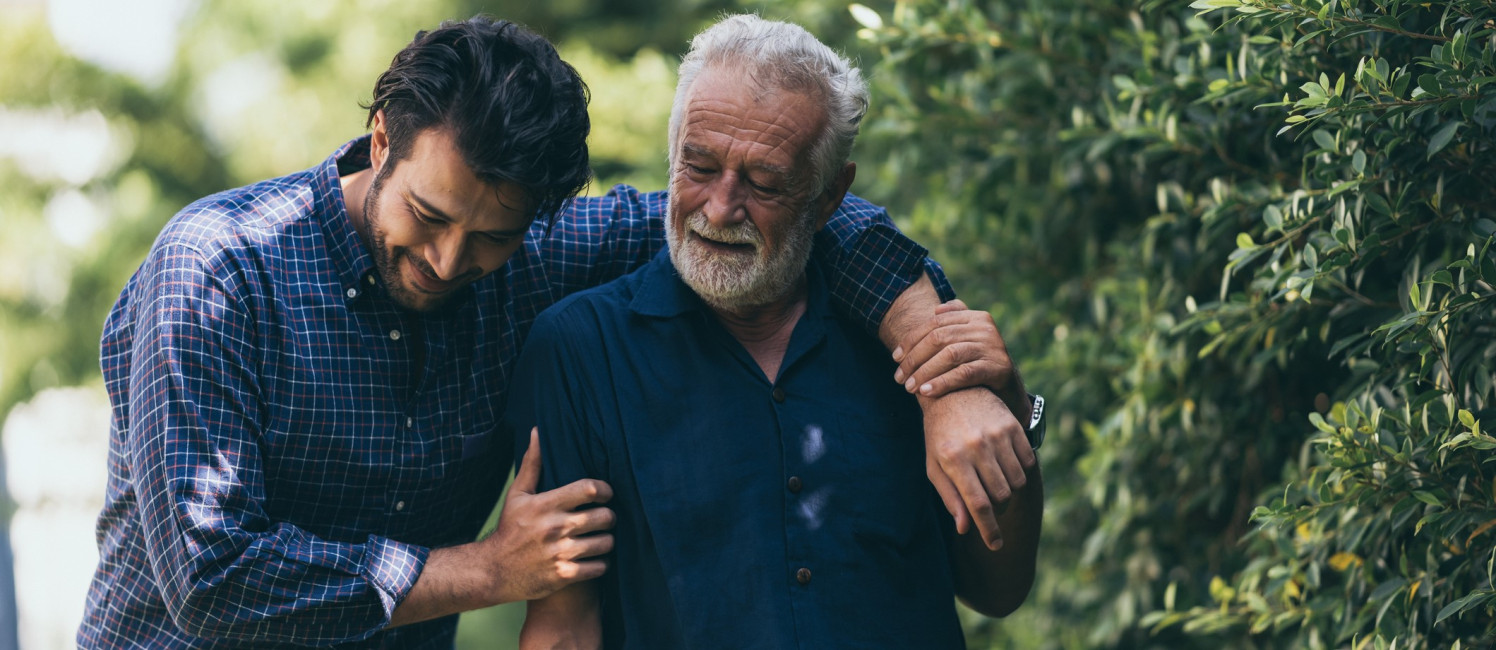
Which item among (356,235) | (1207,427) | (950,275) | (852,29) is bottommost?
(1207,427)

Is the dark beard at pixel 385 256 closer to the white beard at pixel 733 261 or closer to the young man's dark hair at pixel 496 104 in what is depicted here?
the young man's dark hair at pixel 496 104

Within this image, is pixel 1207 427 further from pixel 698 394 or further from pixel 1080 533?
pixel 698 394

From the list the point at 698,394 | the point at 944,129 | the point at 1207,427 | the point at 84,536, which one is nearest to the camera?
the point at 698,394

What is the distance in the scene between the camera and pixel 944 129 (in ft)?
10.4

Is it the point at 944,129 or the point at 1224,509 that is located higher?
the point at 944,129

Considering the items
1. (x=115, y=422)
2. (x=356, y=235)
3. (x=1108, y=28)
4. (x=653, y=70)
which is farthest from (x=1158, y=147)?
(x=653, y=70)

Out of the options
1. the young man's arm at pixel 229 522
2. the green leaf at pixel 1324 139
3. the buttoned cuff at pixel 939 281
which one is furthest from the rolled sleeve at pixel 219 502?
the green leaf at pixel 1324 139

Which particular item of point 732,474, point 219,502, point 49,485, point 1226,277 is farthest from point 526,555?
point 49,485

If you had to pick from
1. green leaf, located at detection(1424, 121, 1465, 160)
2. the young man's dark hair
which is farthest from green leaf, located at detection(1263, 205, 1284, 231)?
the young man's dark hair

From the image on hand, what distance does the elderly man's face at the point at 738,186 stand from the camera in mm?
1961

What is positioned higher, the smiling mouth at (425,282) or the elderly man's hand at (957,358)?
the smiling mouth at (425,282)

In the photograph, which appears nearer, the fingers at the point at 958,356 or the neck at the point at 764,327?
the fingers at the point at 958,356

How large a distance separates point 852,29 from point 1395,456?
7.99 feet

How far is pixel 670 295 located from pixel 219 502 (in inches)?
30.1
